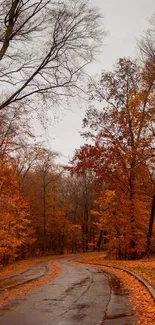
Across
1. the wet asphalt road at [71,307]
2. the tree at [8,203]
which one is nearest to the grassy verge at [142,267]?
the wet asphalt road at [71,307]

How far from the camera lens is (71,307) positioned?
8.23 m

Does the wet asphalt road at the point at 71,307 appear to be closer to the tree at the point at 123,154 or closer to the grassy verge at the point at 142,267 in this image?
the grassy verge at the point at 142,267

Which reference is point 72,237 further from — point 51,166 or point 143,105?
point 143,105

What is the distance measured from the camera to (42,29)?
1252 centimetres

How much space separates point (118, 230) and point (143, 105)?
1037 centimetres

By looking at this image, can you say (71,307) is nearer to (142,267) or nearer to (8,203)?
(142,267)

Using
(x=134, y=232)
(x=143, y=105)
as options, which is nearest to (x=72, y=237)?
(x=134, y=232)

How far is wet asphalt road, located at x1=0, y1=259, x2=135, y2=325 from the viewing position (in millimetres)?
6887

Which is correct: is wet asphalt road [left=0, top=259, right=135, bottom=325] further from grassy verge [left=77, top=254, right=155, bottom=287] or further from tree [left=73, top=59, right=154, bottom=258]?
tree [left=73, top=59, right=154, bottom=258]

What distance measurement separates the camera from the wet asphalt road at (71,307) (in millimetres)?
6887

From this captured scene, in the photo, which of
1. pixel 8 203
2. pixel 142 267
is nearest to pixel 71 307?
pixel 142 267

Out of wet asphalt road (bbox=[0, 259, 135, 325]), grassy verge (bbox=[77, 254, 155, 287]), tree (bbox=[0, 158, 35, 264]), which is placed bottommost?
wet asphalt road (bbox=[0, 259, 135, 325])

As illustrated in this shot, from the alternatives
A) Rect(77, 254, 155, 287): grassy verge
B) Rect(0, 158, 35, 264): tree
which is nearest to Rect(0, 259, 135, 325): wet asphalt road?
Rect(77, 254, 155, 287): grassy verge

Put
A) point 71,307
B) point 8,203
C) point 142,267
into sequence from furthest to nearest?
1. point 8,203
2. point 142,267
3. point 71,307
